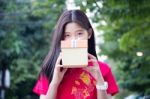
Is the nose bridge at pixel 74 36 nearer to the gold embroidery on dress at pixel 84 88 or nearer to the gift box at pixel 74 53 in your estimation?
the gift box at pixel 74 53

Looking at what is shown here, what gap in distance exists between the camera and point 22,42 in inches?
1075

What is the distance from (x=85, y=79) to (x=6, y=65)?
2169cm

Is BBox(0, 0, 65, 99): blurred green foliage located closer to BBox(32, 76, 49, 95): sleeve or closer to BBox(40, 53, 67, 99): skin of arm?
BBox(32, 76, 49, 95): sleeve

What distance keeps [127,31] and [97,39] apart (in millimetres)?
11150

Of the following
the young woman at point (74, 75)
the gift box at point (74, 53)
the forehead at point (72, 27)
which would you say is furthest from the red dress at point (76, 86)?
the forehead at point (72, 27)

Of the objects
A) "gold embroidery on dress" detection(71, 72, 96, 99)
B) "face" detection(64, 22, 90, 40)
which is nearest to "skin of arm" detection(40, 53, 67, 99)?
"gold embroidery on dress" detection(71, 72, 96, 99)

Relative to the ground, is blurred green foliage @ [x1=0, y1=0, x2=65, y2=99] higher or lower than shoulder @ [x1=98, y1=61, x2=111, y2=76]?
lower

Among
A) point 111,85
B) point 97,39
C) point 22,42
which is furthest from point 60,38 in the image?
point 22,42

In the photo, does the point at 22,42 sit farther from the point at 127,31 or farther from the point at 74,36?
the point at 74,36

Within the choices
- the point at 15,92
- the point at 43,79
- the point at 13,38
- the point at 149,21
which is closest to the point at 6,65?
the point at 13,38

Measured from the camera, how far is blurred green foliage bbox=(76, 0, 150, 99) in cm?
779

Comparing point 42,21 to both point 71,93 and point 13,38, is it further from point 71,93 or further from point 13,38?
point 71,93

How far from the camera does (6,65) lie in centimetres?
2486

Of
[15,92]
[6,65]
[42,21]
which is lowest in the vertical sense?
[15,92]
